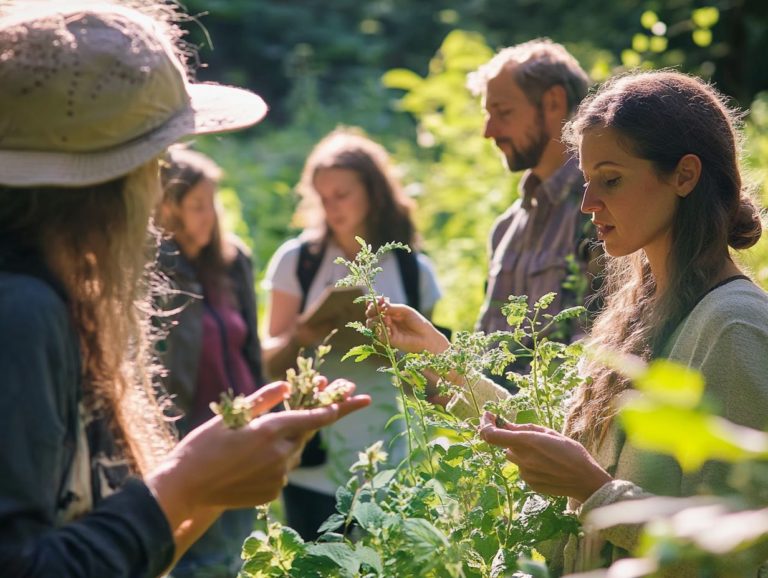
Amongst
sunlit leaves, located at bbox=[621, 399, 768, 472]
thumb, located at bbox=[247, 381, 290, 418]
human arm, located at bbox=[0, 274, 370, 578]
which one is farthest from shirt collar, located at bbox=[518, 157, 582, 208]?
sunlit leaves, located at bbox=[621, 399, 768, 472]

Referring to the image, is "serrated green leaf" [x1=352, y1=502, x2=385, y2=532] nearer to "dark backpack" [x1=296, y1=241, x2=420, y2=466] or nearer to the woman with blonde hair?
the woman with blonde hair

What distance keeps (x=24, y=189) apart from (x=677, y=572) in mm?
1207

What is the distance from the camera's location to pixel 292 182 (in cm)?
1162

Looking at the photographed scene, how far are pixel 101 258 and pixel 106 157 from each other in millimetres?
150

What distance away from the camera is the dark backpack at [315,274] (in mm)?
4734

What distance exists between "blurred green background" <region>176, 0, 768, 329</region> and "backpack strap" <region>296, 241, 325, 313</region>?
2.49ft

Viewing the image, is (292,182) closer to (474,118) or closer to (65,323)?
(474,118)

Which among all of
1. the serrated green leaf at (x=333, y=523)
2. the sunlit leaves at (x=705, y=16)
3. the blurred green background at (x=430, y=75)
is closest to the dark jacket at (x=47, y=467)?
the serrated green leaf at (x=333, y=523)

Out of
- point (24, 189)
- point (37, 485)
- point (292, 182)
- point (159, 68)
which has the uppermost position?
point (159, 68)

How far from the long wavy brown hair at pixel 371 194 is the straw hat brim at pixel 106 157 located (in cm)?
340

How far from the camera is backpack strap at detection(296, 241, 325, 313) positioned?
504 centimetres

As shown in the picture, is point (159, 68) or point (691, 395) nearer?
point (691, 395)

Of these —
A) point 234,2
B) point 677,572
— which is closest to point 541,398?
point 677,572

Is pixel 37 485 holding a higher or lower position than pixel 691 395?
lower
